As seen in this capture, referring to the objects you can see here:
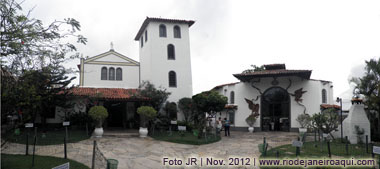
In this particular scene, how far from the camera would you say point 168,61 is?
24562 millimetres

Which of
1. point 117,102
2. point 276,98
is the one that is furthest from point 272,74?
point 117,102

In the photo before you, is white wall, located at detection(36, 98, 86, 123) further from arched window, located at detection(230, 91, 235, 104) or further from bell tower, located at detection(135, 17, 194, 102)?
arched window, located at detection(230, 91, 235, 104)

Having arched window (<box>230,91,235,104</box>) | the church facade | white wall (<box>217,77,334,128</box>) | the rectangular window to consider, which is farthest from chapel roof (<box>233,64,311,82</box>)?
the rectangular window

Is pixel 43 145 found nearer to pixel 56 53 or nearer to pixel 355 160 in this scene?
pixel 56 53

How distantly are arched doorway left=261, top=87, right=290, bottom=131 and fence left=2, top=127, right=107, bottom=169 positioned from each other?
552 inches

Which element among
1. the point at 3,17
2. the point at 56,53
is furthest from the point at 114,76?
the point at 3,17

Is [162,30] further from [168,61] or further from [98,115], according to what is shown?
[98,115]

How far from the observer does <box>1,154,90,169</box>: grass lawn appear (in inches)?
370

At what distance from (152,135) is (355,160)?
1217cm

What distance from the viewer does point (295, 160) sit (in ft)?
33.4

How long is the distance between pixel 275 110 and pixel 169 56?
10190 millimetres

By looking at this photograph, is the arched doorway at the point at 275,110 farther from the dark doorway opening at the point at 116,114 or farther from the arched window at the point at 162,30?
the dark doorway opening at the point at 116,114

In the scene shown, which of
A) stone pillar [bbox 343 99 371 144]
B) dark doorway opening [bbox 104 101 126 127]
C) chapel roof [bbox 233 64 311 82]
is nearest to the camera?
stone pillar [bbox 343 99 371 144]

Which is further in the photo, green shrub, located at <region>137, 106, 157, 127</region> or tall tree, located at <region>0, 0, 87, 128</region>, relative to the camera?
green shrub, located at <region>137, 106, 157, 127</region>
